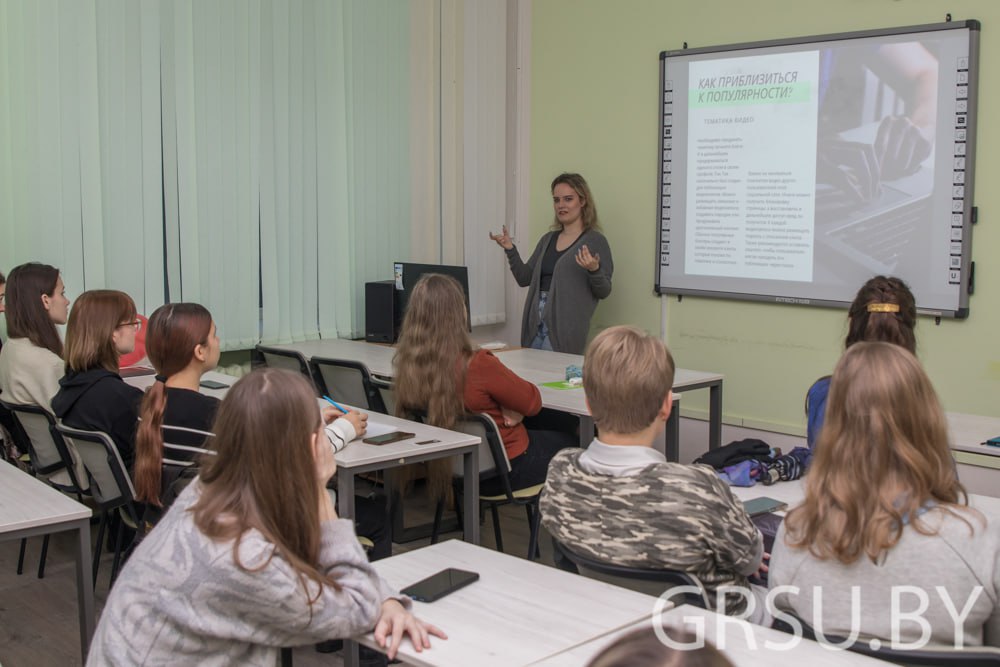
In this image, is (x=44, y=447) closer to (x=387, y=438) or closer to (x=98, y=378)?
(x=98, y=378)

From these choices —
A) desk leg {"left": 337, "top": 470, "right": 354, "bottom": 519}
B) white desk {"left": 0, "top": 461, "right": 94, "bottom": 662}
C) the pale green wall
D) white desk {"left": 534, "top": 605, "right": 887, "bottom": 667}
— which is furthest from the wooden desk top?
the pale green wall

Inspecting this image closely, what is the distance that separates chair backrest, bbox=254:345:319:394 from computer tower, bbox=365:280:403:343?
70cm

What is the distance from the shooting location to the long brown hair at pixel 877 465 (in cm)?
166

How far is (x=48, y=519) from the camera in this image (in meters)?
2.42

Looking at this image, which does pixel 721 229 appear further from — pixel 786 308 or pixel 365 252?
pixel 365 252

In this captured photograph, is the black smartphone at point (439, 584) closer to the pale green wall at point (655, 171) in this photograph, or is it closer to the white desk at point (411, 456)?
the white desk at point (411, 456)

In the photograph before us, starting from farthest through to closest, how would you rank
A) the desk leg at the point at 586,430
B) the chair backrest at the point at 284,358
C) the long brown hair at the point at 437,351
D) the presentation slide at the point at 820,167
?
the chair backrest at the point at 284,358 → the presentation slide at the point at 820,167 → the desk leg at the point at 586,430 → the long brown hair at the point at 437,351

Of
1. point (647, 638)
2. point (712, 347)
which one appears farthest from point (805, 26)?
point (647, 638)

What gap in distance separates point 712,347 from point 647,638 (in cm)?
505

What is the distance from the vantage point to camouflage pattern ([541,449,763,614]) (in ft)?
6.16

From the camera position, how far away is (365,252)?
233 inches

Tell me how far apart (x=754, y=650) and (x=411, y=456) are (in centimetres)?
162

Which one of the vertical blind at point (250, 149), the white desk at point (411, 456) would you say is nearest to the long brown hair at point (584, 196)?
the vertical blind at point (250, 149)

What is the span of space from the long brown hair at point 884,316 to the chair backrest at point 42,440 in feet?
8.32
